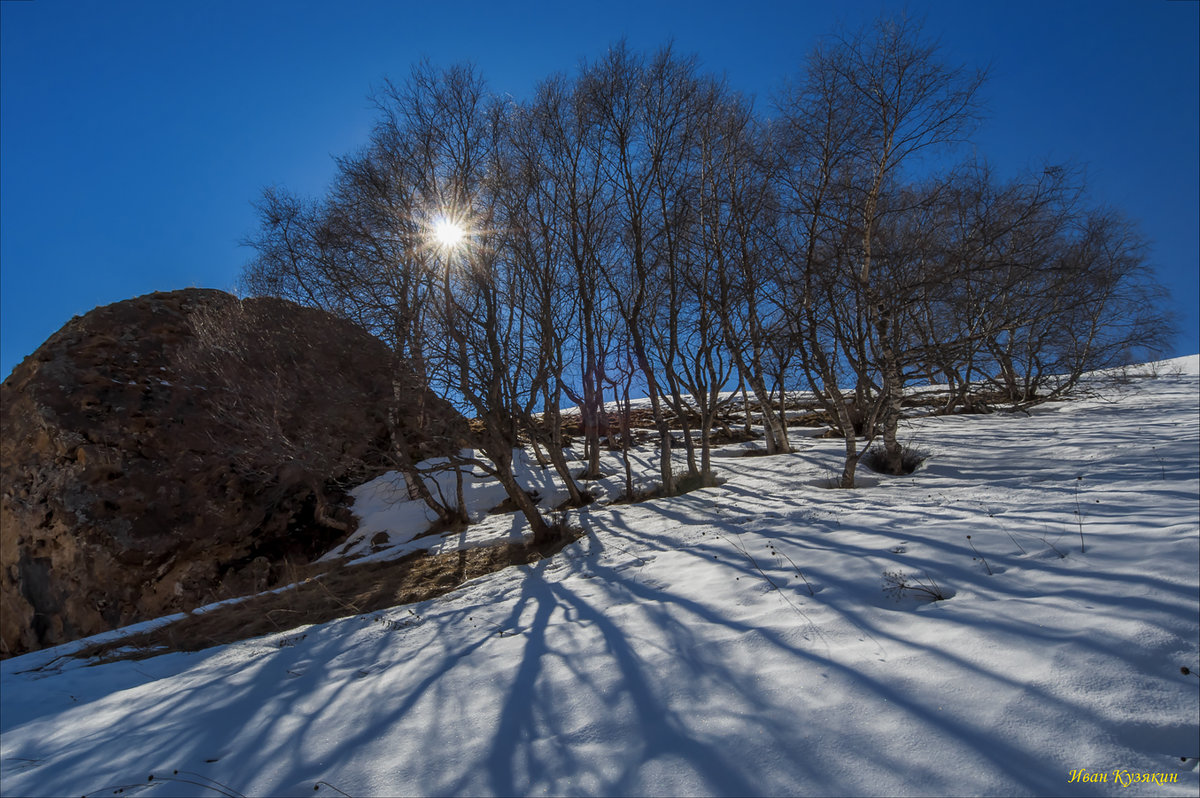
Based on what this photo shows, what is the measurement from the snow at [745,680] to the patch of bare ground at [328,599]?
3.47 feet

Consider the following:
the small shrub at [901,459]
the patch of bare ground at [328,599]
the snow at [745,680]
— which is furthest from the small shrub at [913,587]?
the small shrub at [901,459]

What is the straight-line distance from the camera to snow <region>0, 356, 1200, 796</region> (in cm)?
213

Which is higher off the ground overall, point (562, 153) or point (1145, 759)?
point (562, 153)

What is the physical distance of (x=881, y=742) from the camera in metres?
2.19

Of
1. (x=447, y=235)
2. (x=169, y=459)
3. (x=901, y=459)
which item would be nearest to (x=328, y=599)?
(x=447, y=235)

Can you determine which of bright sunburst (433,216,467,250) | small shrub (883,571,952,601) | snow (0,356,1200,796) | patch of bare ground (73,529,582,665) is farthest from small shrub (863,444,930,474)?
bright sunburst (433,216,467,250)

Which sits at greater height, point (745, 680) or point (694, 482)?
point (745, 680)

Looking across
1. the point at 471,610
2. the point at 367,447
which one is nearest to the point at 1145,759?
the point at 471,610

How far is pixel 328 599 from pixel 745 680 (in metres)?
7.13

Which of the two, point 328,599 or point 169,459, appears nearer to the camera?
point 328,599

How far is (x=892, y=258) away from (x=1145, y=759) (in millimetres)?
6884

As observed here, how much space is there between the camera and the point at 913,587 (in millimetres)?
3582

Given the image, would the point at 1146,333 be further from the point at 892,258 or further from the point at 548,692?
the point at 548,692

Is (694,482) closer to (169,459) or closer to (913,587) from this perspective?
(913,587)
